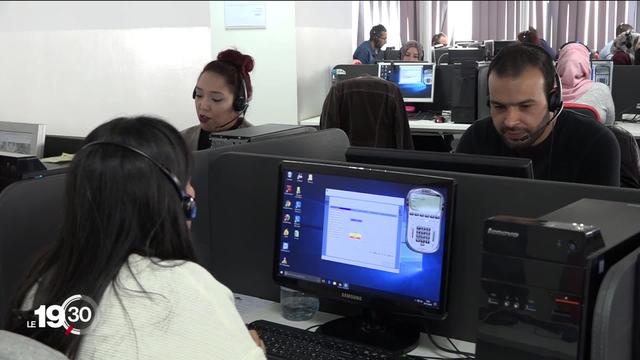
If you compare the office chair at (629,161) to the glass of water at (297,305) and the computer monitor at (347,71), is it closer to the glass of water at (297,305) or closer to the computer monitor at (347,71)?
the glass of water at (297,305)

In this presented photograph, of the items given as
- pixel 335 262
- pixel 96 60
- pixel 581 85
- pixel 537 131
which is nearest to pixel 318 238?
pixel 335 262

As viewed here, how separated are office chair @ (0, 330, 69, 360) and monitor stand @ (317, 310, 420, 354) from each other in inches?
31.8

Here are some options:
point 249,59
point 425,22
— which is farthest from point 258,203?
point 425,22

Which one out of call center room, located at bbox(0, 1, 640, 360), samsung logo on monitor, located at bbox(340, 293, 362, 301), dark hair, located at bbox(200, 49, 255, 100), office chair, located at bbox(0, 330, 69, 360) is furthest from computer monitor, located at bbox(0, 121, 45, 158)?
office chair, located at bbox(0, 330, 69, 360)

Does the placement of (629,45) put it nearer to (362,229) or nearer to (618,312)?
(362,229)

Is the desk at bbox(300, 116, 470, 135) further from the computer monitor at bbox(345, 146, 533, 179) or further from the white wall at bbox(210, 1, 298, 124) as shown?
the computer monitor at bbox(345, 146, 533, 179)

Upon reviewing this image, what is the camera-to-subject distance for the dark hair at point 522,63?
214 centimetres

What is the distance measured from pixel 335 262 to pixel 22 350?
0.84 m

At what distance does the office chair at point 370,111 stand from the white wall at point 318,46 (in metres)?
1.39

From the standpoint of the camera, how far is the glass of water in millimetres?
1809

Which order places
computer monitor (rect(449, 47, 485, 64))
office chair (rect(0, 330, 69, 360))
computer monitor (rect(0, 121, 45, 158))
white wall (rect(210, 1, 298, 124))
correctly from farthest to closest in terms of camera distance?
computer monitor (rect(449, 47, 485, 64))
white wall (rect(210, 1, 298, 124))
computer monitor (rect(0, 121, 45, 158))
office chair (rect(0, 330, 69, 360))

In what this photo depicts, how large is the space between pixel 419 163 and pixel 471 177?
0.57ft

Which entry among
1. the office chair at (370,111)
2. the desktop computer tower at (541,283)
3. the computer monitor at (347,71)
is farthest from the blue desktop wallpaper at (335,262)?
the computer monitor at (347,71)

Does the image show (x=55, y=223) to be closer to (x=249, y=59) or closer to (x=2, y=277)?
(x=2, y=277)
